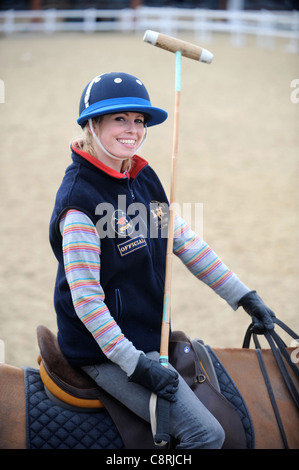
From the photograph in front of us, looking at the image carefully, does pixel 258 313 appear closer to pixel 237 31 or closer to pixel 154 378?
pixel 154 378

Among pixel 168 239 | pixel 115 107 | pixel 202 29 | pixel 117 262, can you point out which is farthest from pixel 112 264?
pixel 202 29

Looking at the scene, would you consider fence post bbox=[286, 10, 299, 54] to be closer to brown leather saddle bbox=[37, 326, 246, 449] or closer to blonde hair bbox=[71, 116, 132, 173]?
blonde hair bbox=[71, 116, 132, 173]

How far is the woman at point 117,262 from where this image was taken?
1.97 metres

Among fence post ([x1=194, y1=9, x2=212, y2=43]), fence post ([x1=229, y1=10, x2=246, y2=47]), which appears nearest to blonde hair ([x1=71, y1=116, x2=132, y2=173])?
fence post ([x1=229, y1=10, x2=246, y2=47])

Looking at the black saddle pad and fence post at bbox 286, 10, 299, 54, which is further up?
fence post at bbox 286, 10, 299, 54

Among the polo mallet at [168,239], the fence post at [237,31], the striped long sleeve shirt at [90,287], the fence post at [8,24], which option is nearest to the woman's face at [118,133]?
the polo mallet at [168,239]

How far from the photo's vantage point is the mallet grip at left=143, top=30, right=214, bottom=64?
7.51 ft

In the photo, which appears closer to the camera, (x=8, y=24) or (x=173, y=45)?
(x=173, y=45)

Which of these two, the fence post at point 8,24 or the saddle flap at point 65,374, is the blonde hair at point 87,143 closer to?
the saddle flap at point 65,374

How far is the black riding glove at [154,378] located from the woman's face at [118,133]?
0.82 m

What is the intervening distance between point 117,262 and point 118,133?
51 centimetres

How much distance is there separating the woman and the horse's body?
190 millimetres

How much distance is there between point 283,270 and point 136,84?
12.6ft

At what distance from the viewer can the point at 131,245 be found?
6.91ft
